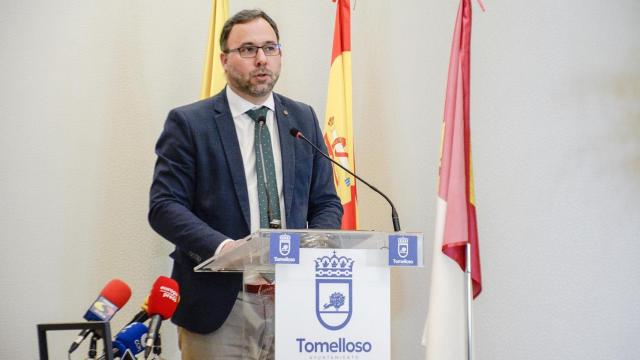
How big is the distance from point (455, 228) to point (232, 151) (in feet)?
4.99

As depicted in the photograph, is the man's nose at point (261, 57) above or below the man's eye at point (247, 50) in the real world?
below

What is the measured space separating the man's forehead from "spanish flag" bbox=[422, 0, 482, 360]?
4.39ft

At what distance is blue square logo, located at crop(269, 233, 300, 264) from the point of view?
200 cm

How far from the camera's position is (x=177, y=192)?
2.89 m

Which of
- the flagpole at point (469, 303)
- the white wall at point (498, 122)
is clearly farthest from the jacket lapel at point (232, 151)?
the flagpole at point (469, 303)

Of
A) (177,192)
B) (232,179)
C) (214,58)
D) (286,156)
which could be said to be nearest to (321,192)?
(286,156)

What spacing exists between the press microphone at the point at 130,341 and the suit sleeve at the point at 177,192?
32 centimetres

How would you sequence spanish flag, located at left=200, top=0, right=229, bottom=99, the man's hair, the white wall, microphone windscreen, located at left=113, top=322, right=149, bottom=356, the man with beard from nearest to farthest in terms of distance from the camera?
microphone windscreen, located at left=113, top=322, right=149, bottom=356, the man with beard, the man's hair, spanish flag, located at left=200, top=0, right=229, bottom=99, the white wall

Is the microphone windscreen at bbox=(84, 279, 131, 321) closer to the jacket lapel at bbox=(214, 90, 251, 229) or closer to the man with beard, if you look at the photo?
the man with beard

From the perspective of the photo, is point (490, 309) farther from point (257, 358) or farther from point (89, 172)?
point (257, 358)

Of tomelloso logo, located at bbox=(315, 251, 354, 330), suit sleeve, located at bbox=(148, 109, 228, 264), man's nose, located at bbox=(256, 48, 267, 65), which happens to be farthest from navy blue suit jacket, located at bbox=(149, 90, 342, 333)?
tomelloso logo, located at bbox=(315, 251, 354, 330)

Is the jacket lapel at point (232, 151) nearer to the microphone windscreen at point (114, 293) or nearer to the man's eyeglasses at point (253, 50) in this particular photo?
the man's eyeglasses at point (253, 50)

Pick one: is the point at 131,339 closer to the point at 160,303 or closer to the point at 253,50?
the point at 160,303

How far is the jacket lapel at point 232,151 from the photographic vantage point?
2.86 metres
